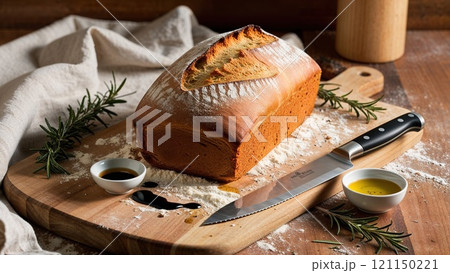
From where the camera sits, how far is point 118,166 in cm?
201

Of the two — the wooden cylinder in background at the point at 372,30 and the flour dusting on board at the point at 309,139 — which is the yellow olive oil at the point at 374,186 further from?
the wooden cylinder in background at the point at 372,30

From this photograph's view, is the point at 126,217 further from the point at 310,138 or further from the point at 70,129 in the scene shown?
the point at 310,138

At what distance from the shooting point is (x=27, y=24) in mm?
3307

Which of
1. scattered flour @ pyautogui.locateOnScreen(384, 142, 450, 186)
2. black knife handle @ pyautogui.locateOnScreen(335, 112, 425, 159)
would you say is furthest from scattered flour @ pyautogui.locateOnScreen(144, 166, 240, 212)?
scattered flour @ pyautogui.locateOnScreen(384, 142, 450, 186)

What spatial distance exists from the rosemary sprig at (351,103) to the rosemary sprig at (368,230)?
2.07ft

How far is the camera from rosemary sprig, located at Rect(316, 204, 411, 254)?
174cm

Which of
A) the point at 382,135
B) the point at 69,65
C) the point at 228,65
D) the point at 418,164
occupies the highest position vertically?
the point at 228,65

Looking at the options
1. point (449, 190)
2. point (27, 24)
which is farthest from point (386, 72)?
point (27, 24)

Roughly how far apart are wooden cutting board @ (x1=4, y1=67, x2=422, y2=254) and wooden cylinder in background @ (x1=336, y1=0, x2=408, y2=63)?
3.01 ft

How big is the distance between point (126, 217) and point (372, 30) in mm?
1572

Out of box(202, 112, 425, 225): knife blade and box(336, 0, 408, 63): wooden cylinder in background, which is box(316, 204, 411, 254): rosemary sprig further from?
box(336, 0, 408, 63): wooden cylinder in background

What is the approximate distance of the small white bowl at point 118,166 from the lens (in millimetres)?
1900

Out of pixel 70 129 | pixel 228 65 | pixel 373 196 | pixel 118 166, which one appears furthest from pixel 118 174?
pixel 373 196

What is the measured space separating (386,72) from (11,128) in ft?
5.30
